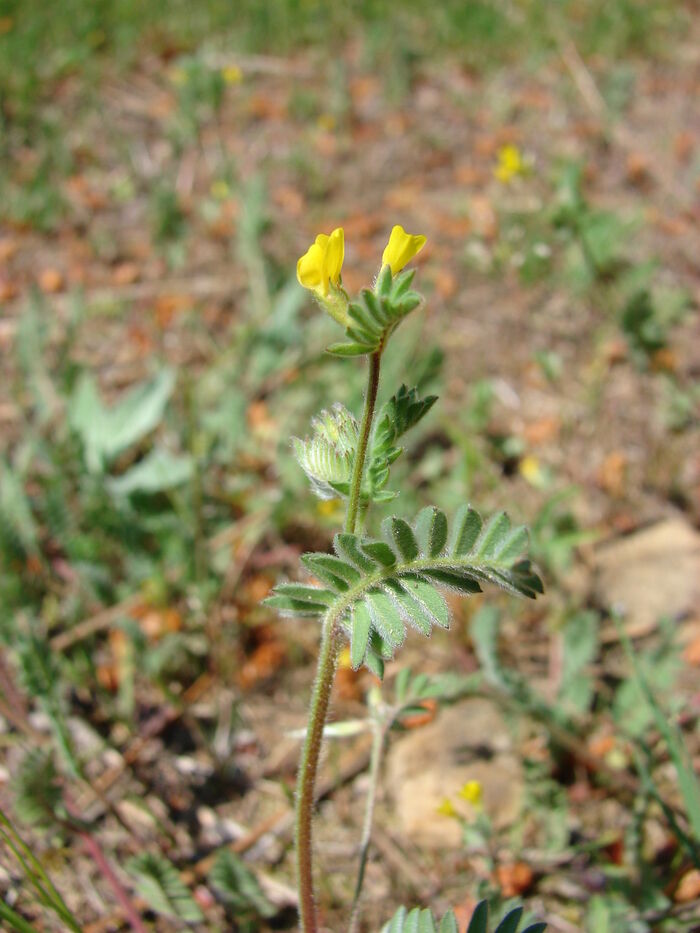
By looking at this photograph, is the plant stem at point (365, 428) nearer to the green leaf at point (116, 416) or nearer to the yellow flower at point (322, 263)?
the yellow flower at point (322, 263)

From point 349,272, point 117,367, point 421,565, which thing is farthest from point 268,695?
point 349,272

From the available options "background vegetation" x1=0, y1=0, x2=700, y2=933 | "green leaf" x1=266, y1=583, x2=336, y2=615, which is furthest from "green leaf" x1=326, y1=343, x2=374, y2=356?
"background vegetation" x1=0, y1=0, x2=700, y2=933

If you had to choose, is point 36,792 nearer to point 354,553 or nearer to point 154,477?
point 354,553

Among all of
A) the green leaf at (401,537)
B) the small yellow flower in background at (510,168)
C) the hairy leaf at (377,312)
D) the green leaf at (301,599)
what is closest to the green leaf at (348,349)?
the hairy leaf at (377,312)

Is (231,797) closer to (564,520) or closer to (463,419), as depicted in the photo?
(564,520)

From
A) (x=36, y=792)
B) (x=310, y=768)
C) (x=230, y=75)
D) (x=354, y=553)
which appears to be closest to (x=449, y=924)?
(x=310, y=768)

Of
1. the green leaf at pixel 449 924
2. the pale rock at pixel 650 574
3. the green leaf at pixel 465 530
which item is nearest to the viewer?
the green leaf at pixel 465 530
